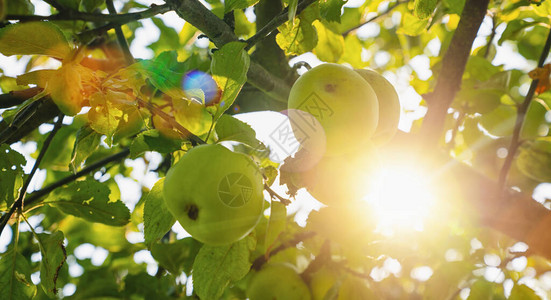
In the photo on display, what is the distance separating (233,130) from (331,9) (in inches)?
16.7

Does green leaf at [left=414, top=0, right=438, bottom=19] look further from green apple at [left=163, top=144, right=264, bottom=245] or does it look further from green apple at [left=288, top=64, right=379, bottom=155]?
green apple at [left=163, top=144, right=264, bottom=245]

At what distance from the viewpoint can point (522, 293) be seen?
1.31 metres

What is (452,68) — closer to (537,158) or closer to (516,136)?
(516,136)

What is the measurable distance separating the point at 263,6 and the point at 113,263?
1.38 meters

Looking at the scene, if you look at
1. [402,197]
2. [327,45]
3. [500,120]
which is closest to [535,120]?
[500,120]

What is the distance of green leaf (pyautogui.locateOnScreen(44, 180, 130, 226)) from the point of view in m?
1.11

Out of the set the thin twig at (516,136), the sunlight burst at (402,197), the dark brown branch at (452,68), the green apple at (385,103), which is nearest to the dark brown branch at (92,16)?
the green apple at (385,103)

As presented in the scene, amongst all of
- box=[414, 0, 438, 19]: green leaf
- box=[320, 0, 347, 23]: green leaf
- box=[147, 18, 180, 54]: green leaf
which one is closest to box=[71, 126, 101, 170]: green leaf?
box=[320, 0, 347, 23]: green leaf

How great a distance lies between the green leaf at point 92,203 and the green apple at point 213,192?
391 mm

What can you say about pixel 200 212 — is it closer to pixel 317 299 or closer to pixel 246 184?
pixel 246 184

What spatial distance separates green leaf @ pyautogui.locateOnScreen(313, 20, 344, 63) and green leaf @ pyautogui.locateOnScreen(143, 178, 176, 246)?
843mm

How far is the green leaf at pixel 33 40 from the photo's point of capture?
32.2 inches

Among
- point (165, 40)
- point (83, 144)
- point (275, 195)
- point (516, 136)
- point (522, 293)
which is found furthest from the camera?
point (165, 40)

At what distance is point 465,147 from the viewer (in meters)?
2.25
